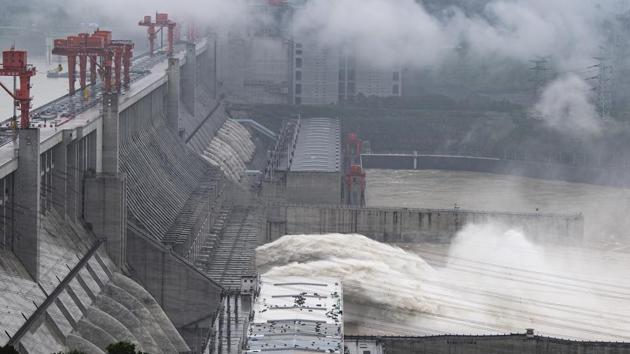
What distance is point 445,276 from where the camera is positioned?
100ft

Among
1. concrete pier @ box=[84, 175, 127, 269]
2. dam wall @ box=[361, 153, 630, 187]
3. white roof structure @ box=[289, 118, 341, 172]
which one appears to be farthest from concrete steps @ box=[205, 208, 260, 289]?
dam wall @ box=[361, 153, 630, 187]

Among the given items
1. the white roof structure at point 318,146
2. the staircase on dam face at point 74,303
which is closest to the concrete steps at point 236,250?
the staircase on dam face at point 74,303

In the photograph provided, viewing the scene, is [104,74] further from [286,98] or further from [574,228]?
[286,98]

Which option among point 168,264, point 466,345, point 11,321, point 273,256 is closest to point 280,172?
point 273,256

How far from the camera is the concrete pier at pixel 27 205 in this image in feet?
71.4

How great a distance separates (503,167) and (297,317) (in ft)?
100

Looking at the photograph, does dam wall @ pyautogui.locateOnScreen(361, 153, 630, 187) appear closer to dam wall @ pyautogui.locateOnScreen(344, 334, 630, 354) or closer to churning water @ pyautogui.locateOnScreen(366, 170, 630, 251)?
churning water @ pyautogui.locateOnScreen(366, 170, 630, 251)

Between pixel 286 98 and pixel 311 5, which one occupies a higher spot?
pixel 311 5

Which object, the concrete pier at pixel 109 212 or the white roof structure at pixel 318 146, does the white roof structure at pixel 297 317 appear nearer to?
the concrete pier at pixel 109 212

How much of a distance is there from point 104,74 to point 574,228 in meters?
11.4

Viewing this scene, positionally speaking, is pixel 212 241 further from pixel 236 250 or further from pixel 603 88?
pixel 603 88

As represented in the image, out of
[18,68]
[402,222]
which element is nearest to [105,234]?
[18,68]

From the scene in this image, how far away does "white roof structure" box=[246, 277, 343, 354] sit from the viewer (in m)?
19.5

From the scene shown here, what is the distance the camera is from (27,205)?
2181cm
